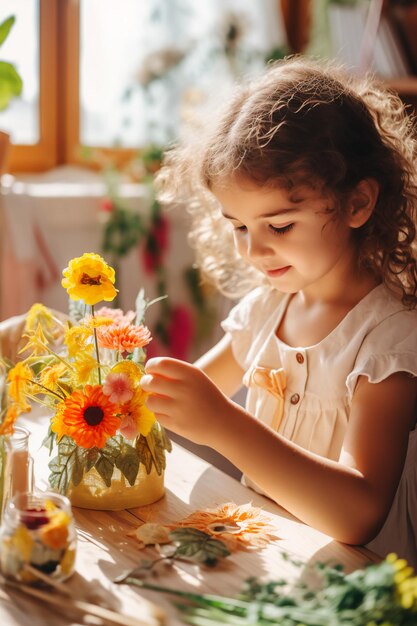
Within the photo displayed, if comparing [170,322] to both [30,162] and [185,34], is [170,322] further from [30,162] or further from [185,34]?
[185,34]

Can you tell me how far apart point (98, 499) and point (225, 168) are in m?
0.49

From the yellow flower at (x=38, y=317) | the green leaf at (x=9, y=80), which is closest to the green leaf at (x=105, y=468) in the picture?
the yellow flower at (x=38, y=317)

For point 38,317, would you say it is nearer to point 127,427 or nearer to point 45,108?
point 127,427

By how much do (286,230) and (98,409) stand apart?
38 centimetres

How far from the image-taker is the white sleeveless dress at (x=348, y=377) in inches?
42.4

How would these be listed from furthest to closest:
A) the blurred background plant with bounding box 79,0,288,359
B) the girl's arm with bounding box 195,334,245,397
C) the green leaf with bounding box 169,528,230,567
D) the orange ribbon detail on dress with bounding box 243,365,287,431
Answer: the blurred background plant with bounding box 79,0,288,359
the girl's arm with bounding box 195,334,245,397
the orange ribbon detail on dress with bounding box 243,365,287,431
the green leaf with bounding box 169,528,230,567

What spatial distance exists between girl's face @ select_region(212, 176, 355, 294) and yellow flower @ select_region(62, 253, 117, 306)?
0.25 metres

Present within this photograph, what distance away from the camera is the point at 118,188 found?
2.53 metres

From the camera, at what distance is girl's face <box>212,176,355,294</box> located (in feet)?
3.50

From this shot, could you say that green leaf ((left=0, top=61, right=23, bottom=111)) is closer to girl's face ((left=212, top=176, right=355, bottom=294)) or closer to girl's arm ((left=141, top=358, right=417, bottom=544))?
girl's face ((left=212, top=176, right=355, bottom=294))

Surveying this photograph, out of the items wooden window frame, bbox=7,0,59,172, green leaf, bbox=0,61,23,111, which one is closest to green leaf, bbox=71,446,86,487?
green leaf, bbox=0,61,23,111

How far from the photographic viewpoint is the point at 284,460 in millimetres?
942

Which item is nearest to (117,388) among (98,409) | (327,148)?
(98,409)

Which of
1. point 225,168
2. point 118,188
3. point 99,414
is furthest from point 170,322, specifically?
point 99,414
